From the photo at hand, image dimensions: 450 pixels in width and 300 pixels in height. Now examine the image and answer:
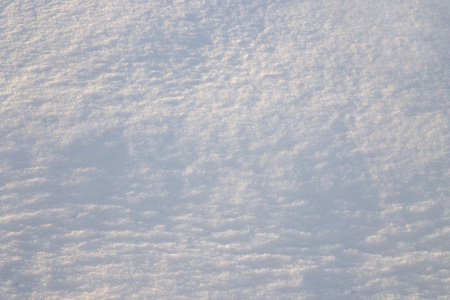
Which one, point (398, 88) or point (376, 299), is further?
point (398, 88)

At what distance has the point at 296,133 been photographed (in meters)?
2.67

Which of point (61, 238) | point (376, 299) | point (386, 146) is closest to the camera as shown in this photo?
point (376, 299)

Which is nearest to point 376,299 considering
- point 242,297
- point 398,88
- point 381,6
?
point 242,297

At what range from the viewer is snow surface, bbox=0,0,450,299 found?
7.03 ft

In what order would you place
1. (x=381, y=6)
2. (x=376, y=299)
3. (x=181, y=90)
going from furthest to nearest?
(x=381, y=6) < (x=181, y=90) < (x=376, y=299)

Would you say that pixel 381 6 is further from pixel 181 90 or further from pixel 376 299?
pixel 376 299

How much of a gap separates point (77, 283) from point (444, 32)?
3262 mm

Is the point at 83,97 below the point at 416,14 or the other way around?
below

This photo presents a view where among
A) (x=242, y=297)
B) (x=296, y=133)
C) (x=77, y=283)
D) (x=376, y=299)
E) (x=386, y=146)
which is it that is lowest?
(x=376, y=299)

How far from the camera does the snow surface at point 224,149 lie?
2.14 meters

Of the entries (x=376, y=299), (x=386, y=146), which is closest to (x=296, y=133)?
(x=386, y=146)

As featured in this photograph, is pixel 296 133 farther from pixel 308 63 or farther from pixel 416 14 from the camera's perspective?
pixel 416 14

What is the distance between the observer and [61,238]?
2271mm

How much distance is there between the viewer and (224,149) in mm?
2629
